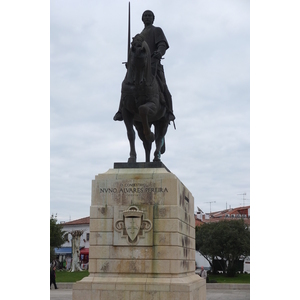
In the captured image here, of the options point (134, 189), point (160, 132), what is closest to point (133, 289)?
point (134, 189)

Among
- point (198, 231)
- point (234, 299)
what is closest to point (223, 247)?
point (198, 231)

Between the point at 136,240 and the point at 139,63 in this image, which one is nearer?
the point at 136,240

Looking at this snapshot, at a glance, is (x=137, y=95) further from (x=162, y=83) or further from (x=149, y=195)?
(x=149, y=195)

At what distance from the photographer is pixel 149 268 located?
13.1 meters

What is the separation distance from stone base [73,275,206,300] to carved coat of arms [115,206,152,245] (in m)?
1.02

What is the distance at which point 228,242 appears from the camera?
178ft

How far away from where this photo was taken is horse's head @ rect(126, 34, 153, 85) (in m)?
14.0

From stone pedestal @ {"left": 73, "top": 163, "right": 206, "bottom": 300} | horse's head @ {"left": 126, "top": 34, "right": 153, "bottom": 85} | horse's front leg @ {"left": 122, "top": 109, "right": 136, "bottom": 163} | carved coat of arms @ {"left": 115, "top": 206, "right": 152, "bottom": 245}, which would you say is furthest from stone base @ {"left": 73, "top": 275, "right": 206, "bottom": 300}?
horse's head @ {"left": 126, "top": 34, "right": 153, "bottom": 85}

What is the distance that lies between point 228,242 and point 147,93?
4224 centimetres

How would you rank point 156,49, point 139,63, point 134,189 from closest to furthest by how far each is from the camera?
1. point 134,189
2. point 139,63
3. point 156,49

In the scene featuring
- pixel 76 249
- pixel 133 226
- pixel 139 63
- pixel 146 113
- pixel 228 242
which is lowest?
pixel 76 249

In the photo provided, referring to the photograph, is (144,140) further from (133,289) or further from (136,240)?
(133,289)

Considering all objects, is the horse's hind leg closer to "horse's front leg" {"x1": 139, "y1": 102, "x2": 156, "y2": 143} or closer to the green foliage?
"horse's front leg" {"x1": 139, "y1": 102, "x2": 156, "y2": 143}

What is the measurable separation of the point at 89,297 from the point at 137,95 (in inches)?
219
